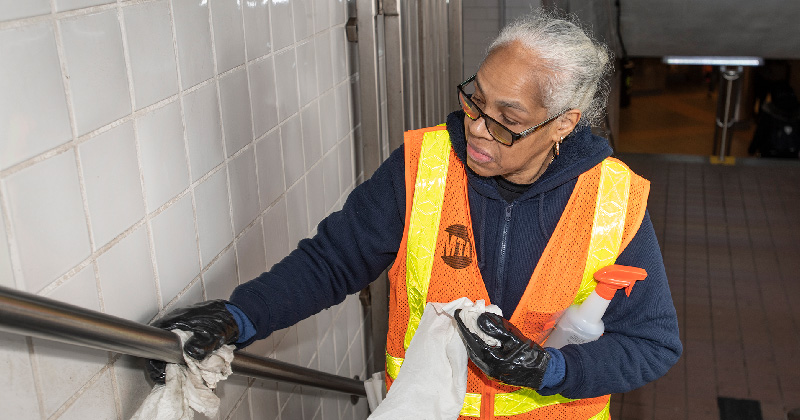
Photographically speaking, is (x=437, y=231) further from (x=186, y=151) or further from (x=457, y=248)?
(x=186, y=151)

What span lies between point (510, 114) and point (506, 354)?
1.69ft

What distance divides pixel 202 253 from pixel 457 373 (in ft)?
2.03

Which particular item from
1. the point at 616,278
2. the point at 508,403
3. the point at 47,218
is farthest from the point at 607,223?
the point at 47,218

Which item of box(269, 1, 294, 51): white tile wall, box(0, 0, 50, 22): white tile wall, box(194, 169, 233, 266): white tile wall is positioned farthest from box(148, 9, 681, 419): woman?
box(0, 0, 50, 22): white tile wall

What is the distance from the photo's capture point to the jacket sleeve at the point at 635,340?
167 centimetres

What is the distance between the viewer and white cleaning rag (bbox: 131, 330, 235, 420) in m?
1.28

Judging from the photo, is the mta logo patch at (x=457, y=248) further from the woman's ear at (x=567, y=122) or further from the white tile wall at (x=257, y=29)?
the white tile wall at (x=257, y=29)

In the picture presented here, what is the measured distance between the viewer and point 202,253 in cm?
158

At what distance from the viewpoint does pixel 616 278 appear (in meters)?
1.63

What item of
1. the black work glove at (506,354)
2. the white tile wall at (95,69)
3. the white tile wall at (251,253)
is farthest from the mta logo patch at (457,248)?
the white tile wall at (95,69)

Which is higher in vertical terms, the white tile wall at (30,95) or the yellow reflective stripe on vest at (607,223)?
the white tile wall at (30,95)

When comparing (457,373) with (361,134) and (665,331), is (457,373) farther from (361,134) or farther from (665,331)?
(361,134)

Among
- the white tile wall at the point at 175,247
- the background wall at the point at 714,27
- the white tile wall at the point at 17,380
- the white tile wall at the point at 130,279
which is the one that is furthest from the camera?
the background wall at the point at 714,27

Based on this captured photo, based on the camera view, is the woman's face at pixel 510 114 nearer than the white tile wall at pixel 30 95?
No
